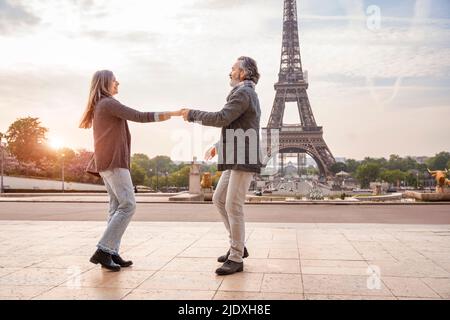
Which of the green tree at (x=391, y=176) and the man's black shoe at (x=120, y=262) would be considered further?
the green tree at (x=391, y=176)

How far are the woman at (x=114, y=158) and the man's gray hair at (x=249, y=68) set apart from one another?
0.85 meters

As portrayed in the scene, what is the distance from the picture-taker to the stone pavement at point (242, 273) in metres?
3.92

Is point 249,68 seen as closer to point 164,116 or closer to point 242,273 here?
point 164,116

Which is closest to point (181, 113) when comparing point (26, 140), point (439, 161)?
point (26, 140)

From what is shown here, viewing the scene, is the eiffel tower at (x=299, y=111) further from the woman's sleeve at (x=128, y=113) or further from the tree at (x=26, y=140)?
the woman's sleeve at (x=128, y=113)

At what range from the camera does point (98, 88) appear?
522 cm

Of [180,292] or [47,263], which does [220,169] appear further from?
[47,263]

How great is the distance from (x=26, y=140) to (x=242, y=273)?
199 feet

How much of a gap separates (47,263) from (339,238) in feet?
13.7

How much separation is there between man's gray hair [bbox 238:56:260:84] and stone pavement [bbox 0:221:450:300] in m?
1.95

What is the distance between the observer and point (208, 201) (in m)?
Result: 22.3

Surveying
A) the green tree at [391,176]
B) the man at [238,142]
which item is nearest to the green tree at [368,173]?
the green tree at [391,176]
